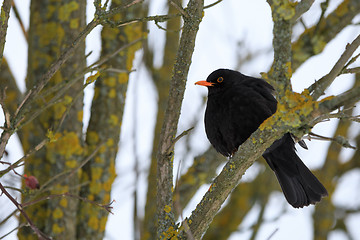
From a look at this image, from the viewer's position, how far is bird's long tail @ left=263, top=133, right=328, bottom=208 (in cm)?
373

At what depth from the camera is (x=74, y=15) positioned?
14.4 ft

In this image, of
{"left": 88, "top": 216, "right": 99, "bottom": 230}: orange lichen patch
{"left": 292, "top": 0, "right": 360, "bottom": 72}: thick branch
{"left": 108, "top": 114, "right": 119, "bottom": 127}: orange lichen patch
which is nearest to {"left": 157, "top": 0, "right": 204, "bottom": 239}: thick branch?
{"left": 88, "top": 216, "right": 99, "bottom": 230}: orange lichen patch

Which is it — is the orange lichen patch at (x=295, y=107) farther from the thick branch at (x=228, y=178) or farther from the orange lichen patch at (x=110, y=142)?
the orange lichen patch at (x=110, y=142)

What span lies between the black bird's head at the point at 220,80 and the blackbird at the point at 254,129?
77 mm

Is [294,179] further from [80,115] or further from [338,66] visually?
[80,115]

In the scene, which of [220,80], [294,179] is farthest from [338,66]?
[220,80]

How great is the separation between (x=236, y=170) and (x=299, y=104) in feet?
1.90

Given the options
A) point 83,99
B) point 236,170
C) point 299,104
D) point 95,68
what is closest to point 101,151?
point 83,99

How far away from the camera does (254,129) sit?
3.74 m

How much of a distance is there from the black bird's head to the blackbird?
0.08m

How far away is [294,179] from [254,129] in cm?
55

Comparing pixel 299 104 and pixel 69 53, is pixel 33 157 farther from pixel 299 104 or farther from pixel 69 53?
pixel 299 104

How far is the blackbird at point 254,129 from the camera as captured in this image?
3.72 meters

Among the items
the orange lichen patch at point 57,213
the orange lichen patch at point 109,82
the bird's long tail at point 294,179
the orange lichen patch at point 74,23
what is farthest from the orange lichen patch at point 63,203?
the bird's long tail at point 294,179
